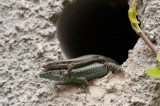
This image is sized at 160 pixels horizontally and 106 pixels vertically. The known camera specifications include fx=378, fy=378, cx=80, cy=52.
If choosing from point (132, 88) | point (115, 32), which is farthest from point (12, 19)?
point (115, 32)

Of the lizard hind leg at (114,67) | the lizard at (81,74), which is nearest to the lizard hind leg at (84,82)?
the lizard at (81,74)

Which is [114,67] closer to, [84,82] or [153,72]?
[84,82]

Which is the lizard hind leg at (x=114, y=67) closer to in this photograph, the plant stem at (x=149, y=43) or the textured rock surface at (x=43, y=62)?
the textured rock surface at (x=43, y=62)

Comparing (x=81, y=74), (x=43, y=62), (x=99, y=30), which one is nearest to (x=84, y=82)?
(x=81, y=74)

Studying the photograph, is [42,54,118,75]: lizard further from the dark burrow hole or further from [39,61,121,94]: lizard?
the dark burrow hole

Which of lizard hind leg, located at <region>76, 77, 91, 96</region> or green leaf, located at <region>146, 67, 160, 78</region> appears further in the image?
lizard hind leg, located at <region>76, 77, 91, 96</region>

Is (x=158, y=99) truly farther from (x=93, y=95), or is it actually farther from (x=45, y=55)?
(x=45, y=55)

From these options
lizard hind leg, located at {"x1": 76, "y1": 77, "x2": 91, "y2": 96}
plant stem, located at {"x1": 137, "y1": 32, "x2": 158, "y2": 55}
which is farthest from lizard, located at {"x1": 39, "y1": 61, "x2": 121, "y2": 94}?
plant stem, located at {"x1": 137, "y1": 32, "x2": 158, "y2": 55}
